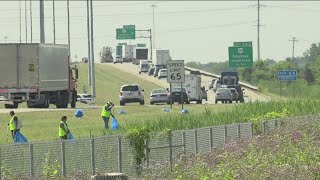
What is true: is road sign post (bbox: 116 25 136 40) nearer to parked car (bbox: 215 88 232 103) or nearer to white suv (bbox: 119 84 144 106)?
parked car (bbox: 215 88 232 103)

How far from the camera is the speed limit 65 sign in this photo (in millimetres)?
54594

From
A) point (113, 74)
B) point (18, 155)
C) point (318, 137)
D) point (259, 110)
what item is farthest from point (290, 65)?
point (18, 155)

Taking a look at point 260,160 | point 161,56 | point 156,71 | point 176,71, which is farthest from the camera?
point 161,56

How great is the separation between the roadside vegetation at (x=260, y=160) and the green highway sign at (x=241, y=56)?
6263 centimetres

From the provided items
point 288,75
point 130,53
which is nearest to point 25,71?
point 288,75

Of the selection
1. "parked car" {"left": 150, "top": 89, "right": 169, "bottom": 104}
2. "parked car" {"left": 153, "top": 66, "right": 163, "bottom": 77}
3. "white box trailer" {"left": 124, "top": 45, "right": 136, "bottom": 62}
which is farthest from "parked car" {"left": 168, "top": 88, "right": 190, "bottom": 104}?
"white box trailer" {"left": 124, "top": 45, "right": 136, "bottom": 62}

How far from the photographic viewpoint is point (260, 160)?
24.8m

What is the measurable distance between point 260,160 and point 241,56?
7510 cm

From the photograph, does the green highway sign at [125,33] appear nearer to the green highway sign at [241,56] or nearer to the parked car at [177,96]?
Answer: the green highway sign at [241,56]

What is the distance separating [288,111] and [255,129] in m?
8.35

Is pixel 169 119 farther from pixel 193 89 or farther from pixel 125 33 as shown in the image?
pixel 125 33

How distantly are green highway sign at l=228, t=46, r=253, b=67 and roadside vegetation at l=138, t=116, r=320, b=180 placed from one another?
62631mm

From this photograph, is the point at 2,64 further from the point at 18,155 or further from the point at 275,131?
the point at 18,155

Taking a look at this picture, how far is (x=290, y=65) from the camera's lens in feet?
600
